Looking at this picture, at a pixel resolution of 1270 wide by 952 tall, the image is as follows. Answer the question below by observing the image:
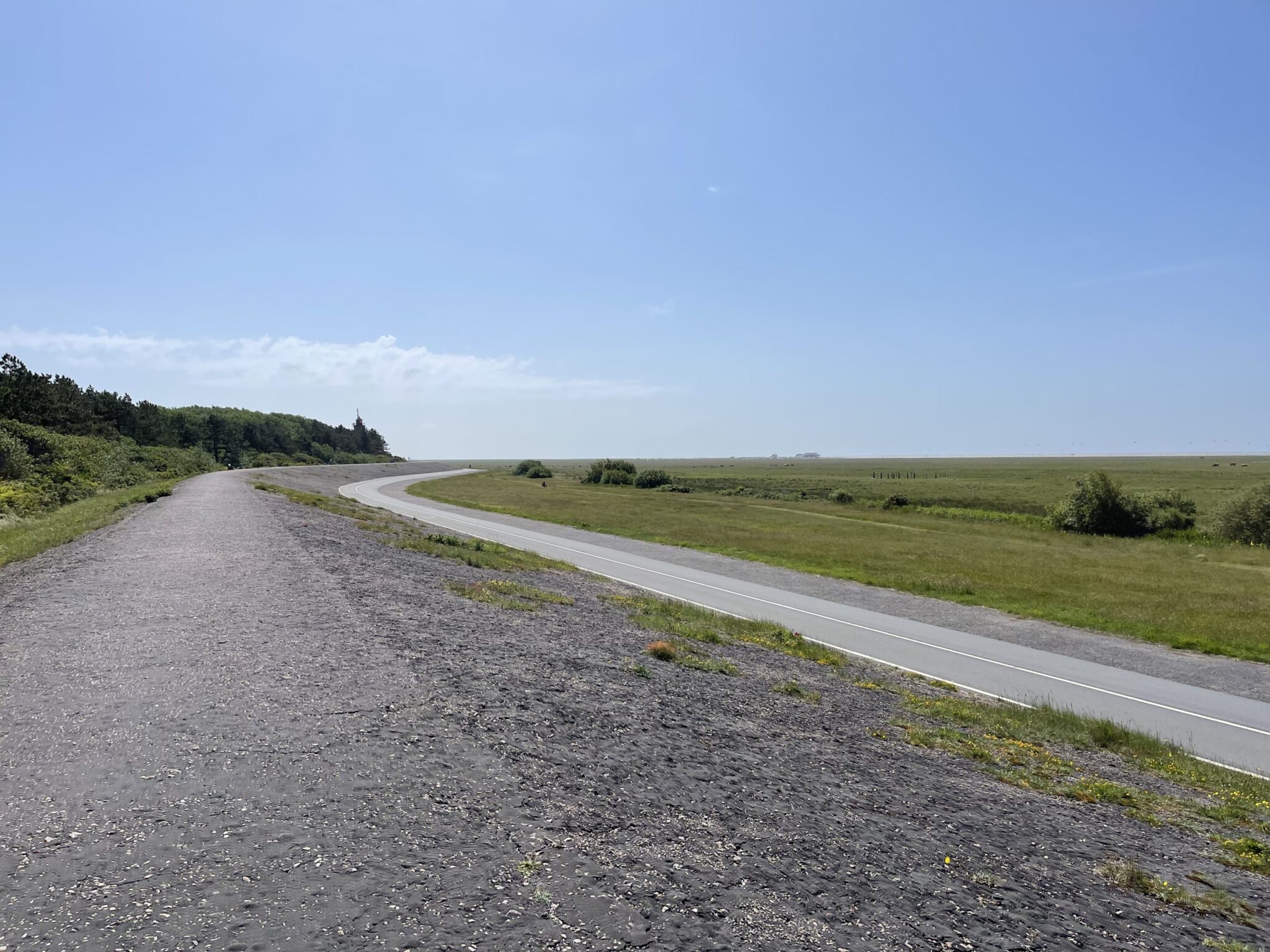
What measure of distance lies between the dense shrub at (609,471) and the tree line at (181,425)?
56404mm

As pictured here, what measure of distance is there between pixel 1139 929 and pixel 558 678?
21.4 feet

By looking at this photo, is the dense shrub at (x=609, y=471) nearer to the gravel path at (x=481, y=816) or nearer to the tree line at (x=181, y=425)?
the tree line at (x=181, y=425)

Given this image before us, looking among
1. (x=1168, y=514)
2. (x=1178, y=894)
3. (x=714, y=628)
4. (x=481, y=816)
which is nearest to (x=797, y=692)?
(x=714, y=628)

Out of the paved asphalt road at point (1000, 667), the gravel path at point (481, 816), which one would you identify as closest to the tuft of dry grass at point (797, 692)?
the gravel path at point (481, 816)

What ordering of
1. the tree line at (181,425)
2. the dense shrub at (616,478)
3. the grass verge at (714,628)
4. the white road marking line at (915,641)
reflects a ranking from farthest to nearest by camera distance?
the dense shrub at (616,478)
the tree line at (181,425)
the grass verge at (714,628)
the white road marking line at (915,641)

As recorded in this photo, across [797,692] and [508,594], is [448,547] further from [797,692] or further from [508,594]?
[797,692]

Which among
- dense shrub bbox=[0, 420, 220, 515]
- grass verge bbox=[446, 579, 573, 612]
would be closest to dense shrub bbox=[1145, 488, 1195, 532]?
grass verge bbox=[446, 579, 573, 612]

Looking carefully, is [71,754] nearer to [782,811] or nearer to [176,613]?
[176,613]

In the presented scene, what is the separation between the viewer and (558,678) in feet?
30.3

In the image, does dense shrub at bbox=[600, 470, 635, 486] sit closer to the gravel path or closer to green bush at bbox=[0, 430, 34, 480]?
green bush at bbox=[0, 430, 34, 480]

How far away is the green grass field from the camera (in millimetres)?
21438

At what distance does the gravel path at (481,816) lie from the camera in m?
3.99

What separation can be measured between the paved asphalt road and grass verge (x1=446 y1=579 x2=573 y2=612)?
598 cm

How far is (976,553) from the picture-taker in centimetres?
3488
